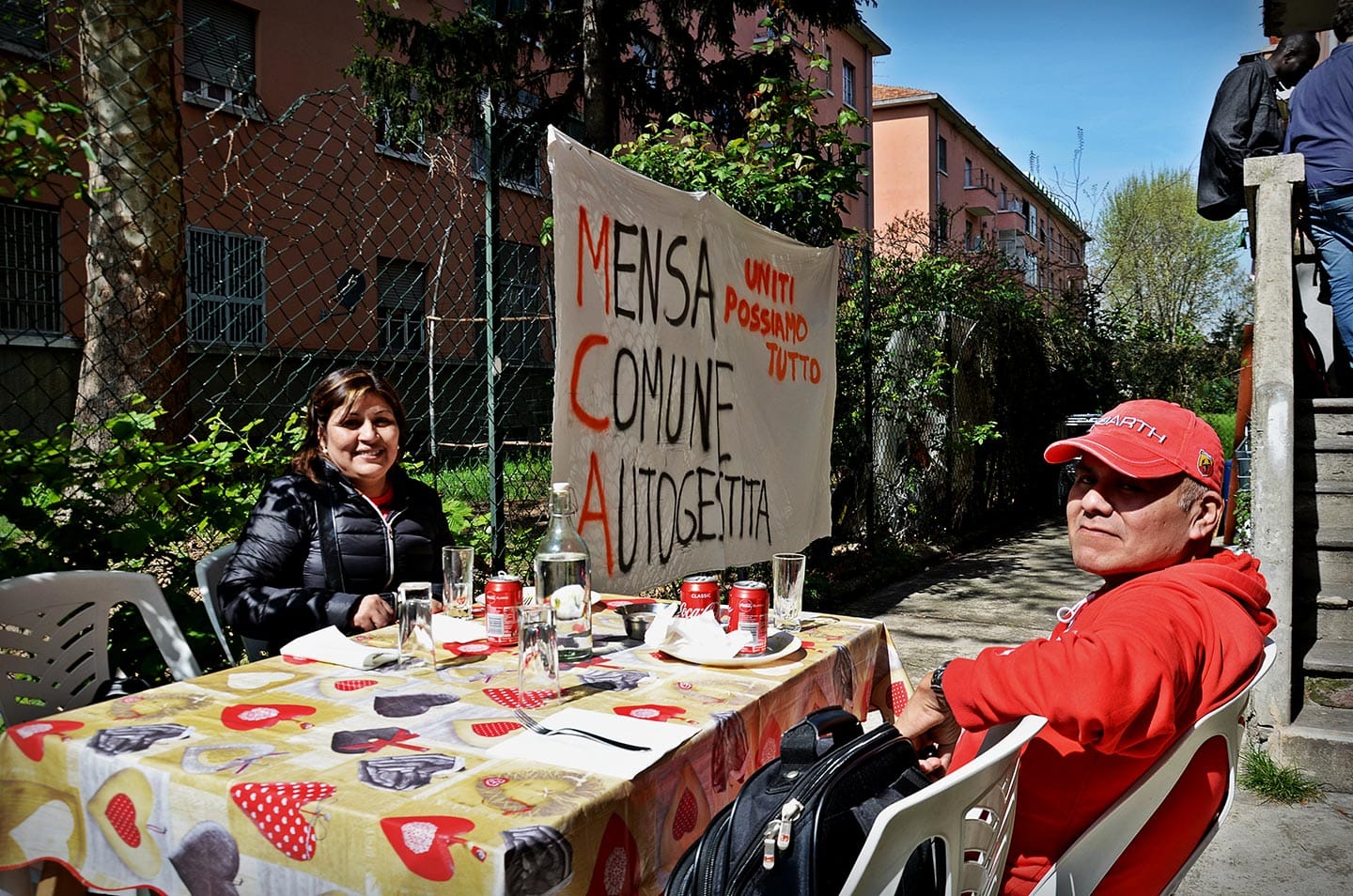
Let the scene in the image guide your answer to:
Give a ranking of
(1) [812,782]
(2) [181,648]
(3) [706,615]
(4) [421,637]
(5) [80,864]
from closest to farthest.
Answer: (1) [812,782], (5) [80,864], (4) [421,637], (3) [706,615], (2) [181,648]

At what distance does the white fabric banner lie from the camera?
3.68 metres

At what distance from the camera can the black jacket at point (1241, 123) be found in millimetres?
5496

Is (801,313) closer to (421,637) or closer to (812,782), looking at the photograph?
(421,637)

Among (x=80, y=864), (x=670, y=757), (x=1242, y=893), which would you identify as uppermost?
(x=670, y=757)

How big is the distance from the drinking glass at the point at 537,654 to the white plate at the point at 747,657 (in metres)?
0.41

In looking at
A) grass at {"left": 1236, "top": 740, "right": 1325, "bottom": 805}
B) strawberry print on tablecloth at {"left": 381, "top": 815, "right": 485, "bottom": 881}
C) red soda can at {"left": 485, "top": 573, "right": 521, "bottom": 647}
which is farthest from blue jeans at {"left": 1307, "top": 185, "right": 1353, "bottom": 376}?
strawberry print on tablecloth at {"left": 381, "top": 815, "right": 485, "bottom": 881}

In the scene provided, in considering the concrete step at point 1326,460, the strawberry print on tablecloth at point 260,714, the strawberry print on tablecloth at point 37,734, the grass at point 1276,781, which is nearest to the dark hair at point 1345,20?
the concrete step at point 1326,460

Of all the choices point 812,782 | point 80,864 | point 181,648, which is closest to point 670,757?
point 812,782

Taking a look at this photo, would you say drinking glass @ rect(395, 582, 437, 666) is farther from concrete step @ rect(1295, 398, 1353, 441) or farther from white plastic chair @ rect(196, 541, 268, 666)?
concrete step @ rect(1295, 398, 1353, 441)

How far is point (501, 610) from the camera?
2.43 m

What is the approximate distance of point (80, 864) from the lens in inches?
66.1

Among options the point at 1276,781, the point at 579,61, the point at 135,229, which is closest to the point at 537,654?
the point at 1276,781

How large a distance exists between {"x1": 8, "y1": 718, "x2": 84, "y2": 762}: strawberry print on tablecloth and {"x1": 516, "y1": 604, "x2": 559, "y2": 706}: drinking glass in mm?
764

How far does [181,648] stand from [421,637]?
3.58 ft
